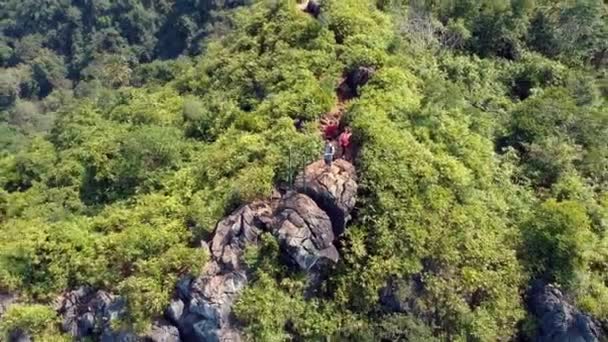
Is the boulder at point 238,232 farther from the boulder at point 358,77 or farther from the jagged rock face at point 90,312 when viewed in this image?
the boulder at point 358,77

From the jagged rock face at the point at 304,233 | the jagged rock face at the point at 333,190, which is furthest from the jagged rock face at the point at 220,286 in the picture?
the jagged rock face at the point at 333,190

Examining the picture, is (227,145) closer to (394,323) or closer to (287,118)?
(287,118)

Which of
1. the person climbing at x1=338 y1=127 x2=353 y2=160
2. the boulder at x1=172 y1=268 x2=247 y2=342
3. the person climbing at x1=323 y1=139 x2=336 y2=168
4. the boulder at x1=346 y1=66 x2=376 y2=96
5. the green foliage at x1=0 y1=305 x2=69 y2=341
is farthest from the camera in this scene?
the boulder at x1=346 y1=66 x2=376 y2=96

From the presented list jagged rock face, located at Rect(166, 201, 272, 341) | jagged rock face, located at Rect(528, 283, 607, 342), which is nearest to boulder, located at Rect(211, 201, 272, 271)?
jagged rock face, located at Rect(166, 201, 272, 341)

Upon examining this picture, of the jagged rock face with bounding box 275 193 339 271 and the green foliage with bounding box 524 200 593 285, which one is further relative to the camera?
the green foliage with bounding box 524 200 593 285

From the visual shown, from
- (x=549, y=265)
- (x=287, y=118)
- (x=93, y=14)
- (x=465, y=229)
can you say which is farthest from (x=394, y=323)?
(x=93, y=14)

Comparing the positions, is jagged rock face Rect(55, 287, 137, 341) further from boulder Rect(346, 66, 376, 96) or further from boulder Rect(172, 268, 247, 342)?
boulder Rect(346, 66, 376, 96)
